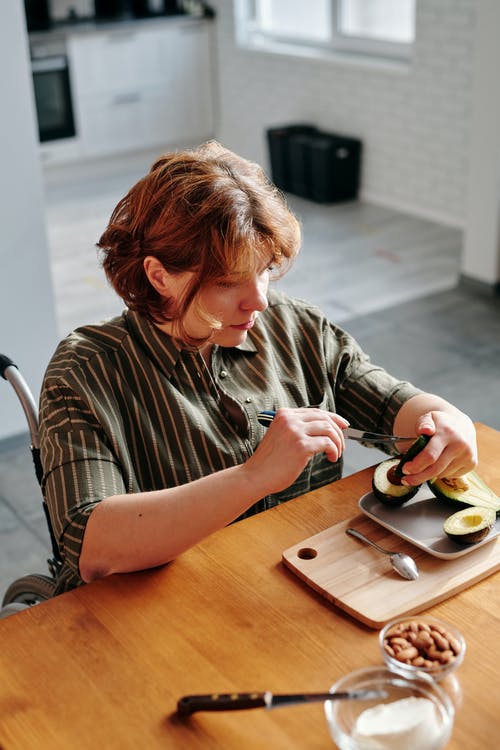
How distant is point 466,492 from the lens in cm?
147

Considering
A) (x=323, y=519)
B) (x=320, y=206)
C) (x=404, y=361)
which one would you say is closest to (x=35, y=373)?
(x=404, y=361)

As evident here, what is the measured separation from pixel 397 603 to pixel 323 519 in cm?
24

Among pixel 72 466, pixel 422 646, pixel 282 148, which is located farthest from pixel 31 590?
pixel 282 148

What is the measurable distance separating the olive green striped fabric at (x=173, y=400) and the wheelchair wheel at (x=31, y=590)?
0.13 meters

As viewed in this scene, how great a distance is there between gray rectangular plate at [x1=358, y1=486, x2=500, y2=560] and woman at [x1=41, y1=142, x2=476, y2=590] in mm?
54

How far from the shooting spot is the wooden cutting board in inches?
50.0

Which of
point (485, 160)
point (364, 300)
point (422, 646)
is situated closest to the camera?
point (422, 646)

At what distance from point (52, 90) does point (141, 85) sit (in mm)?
673

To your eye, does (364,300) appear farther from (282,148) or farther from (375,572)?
(375,572)

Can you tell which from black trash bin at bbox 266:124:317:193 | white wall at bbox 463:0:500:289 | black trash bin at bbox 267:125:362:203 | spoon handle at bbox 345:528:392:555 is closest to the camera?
spoon handle at bbox 345:528:392:555

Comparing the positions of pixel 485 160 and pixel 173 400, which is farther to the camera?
pixel 485 160

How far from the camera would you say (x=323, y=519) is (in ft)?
4.87

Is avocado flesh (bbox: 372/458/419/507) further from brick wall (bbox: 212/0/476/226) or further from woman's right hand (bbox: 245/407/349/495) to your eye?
brick wall (bbox: 212/0/476/226)

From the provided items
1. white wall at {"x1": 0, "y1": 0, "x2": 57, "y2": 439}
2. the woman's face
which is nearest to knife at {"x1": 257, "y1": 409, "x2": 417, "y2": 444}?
the woman's face
